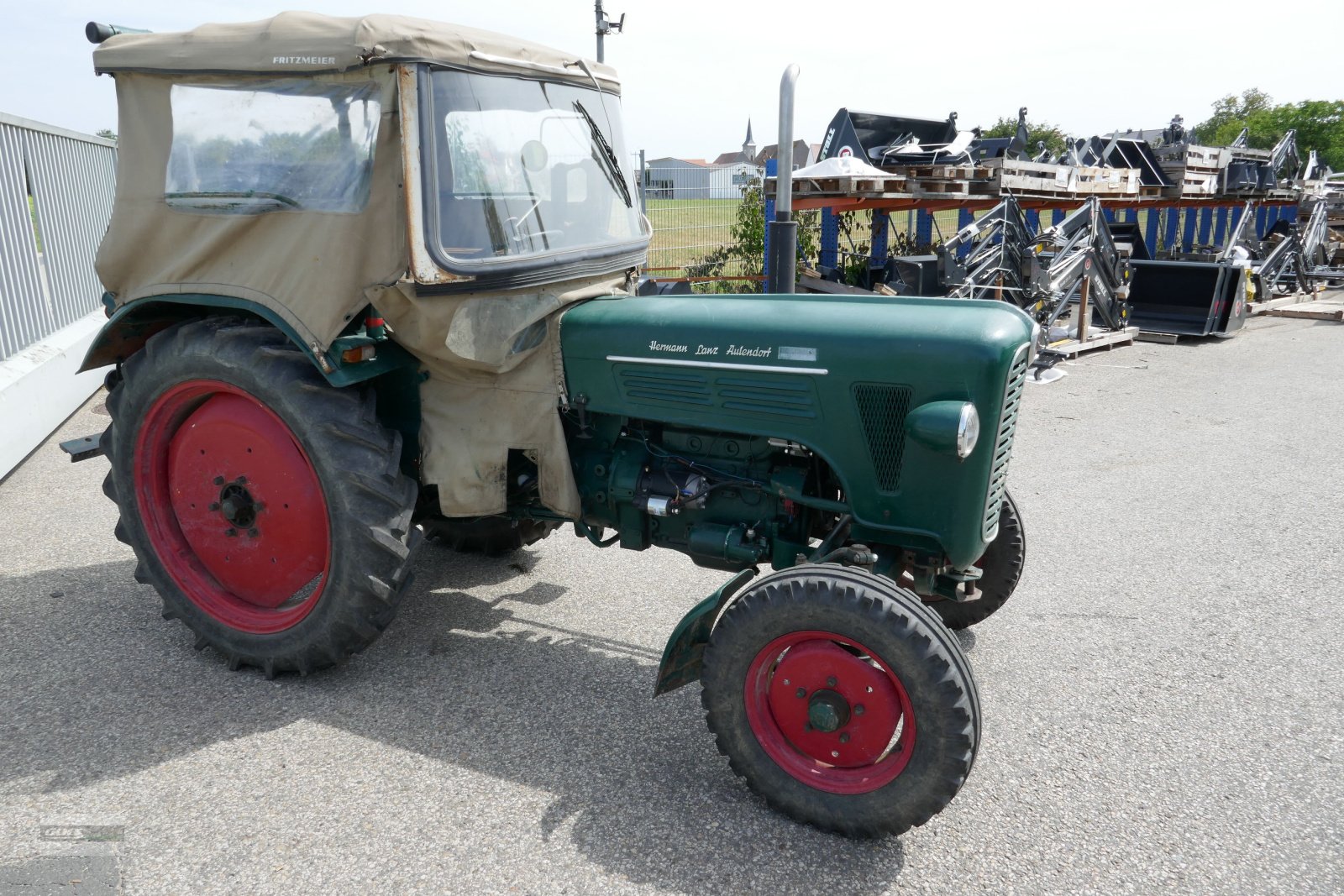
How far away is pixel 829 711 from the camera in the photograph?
2.59 meters

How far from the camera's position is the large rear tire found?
3123 millimetres

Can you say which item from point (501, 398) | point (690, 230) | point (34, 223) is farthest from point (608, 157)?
point (690, 230)

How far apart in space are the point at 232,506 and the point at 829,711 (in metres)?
2.32

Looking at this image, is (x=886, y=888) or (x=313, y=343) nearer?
(x=886, y=888)

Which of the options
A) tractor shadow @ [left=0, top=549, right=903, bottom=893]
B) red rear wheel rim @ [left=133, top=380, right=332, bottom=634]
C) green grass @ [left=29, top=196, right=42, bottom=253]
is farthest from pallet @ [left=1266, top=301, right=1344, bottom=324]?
green grass @ [left=29, top=196, right=42, bottom=253]

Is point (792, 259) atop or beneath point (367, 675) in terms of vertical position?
atop

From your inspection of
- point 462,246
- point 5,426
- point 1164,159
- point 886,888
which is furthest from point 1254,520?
point 1164,159

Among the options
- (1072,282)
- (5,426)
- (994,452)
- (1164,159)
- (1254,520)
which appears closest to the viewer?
(994,452)

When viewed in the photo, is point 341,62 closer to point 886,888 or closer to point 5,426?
point 886,888

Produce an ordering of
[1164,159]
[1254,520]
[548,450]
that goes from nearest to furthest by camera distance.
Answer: [548,450]
[1254,520]
[1164,159]

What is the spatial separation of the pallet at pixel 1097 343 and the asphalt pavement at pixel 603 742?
17.7 feet

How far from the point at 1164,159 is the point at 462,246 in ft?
49.3

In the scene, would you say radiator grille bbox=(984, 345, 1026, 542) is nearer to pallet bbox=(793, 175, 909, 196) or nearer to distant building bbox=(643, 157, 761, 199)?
pallet bbox=(793, 175, 909, 196)

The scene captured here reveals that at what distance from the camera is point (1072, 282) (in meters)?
10.3
